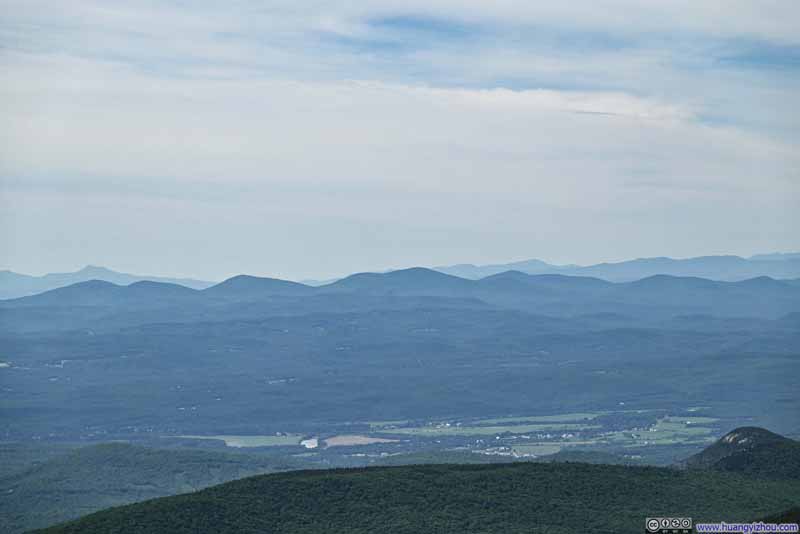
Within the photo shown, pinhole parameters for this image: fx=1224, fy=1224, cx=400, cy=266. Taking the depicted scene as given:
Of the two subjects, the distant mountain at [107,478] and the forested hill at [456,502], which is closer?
the forested hill at [456,502]

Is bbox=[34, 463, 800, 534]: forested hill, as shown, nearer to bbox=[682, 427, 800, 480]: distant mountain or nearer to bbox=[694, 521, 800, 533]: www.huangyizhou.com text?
bbox=[682, 427, 800, 480]: distant mountain

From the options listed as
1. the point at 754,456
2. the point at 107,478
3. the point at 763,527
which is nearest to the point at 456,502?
the point at 763,527

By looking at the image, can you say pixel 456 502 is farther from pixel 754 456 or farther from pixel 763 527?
pixel 754 456

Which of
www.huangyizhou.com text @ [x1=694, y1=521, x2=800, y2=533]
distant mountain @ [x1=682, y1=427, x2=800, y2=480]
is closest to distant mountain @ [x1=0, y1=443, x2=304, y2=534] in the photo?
distant mountain @ [x1=682, y1=427, x2=800, y2=480]

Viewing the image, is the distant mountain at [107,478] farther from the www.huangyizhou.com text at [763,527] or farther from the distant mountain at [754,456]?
the www.huangyizhou.com text at [763,527]

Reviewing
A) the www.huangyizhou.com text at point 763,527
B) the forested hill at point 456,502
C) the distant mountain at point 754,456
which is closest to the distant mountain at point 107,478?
the forested hill at point 456,502

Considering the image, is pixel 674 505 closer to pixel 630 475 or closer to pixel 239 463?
pixel 630 475

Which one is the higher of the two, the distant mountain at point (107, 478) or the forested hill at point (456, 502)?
the forested hill at point (456, 502)
